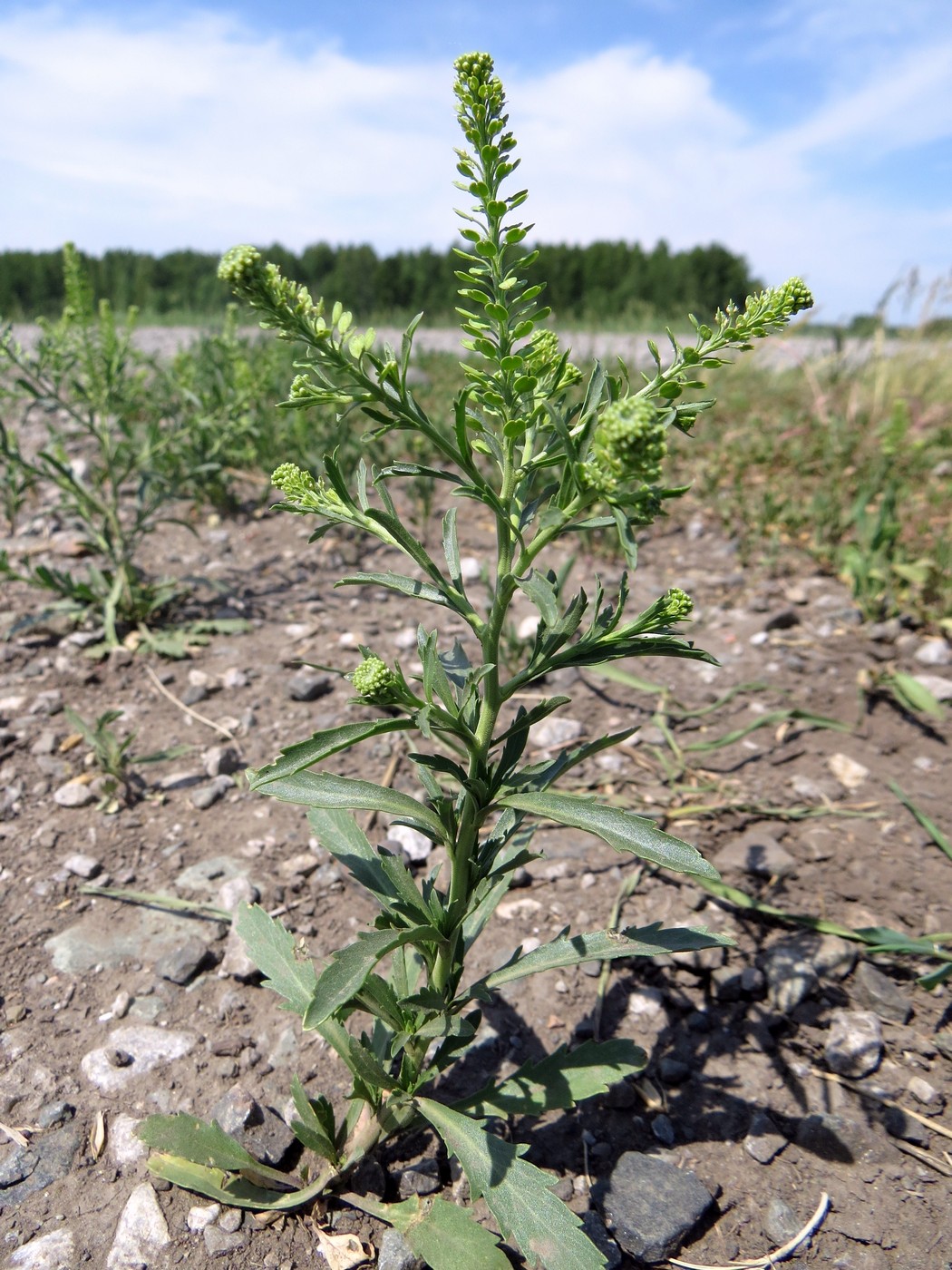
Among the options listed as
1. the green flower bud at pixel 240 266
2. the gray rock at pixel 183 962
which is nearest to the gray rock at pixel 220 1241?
the gray rock at pixel 183 962

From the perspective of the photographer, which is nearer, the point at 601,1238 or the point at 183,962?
the point at 601,1238

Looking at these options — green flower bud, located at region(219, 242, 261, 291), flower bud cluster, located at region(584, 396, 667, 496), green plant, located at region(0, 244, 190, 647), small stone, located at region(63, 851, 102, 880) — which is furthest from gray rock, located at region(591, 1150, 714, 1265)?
green plant, located at region(0, 244, 190, 647)

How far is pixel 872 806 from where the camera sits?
2.69m

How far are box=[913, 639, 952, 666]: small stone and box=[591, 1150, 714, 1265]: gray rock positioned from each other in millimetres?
2304

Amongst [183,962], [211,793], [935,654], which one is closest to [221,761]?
[211,793]

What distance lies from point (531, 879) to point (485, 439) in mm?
1346

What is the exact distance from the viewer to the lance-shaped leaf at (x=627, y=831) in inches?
51.2

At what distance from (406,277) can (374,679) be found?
21.7 meters

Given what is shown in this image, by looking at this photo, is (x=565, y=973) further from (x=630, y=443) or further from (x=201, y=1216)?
(x=630, y=443)

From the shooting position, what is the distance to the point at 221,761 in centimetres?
278

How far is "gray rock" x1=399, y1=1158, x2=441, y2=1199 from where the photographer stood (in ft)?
5.71

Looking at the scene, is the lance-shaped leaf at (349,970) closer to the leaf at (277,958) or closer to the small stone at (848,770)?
the leaf at (277,958)

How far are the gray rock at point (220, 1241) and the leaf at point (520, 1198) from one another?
403 millimetres

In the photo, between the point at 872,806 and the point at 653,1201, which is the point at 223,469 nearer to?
the point at 872,806
